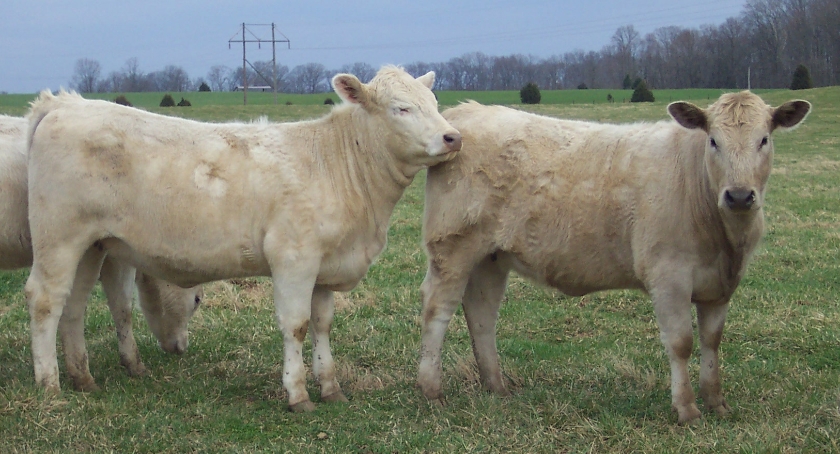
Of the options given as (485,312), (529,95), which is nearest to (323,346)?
(485,312)

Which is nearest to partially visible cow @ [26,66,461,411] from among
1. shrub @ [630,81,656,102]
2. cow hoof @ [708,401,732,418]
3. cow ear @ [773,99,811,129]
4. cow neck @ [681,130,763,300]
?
cow neck @ [681,130,763,300]

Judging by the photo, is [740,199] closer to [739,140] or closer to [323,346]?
[739,140]

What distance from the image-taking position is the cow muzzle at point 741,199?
4902 mm

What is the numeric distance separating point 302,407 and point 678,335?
2590mm

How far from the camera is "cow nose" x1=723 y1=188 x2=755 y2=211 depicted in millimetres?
4902

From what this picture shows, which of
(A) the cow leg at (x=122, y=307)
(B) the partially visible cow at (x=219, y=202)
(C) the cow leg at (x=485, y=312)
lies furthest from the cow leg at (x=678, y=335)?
(A) the cow leg at (x=122, y=307)

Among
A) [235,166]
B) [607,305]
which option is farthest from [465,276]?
[607,305]

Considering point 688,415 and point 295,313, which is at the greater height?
point 295,313

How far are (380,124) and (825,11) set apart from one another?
81523 millimetres

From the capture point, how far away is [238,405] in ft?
19.4

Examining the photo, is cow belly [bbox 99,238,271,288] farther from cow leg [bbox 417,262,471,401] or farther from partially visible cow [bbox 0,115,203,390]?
cow leg [bbox 417,262,471,401]

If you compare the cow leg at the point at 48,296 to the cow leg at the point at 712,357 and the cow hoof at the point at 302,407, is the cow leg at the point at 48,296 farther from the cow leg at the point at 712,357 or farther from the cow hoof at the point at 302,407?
the cow leg at the point at 712,357

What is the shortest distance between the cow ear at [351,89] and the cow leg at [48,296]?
2.17 metres

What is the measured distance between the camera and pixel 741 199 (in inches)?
193
